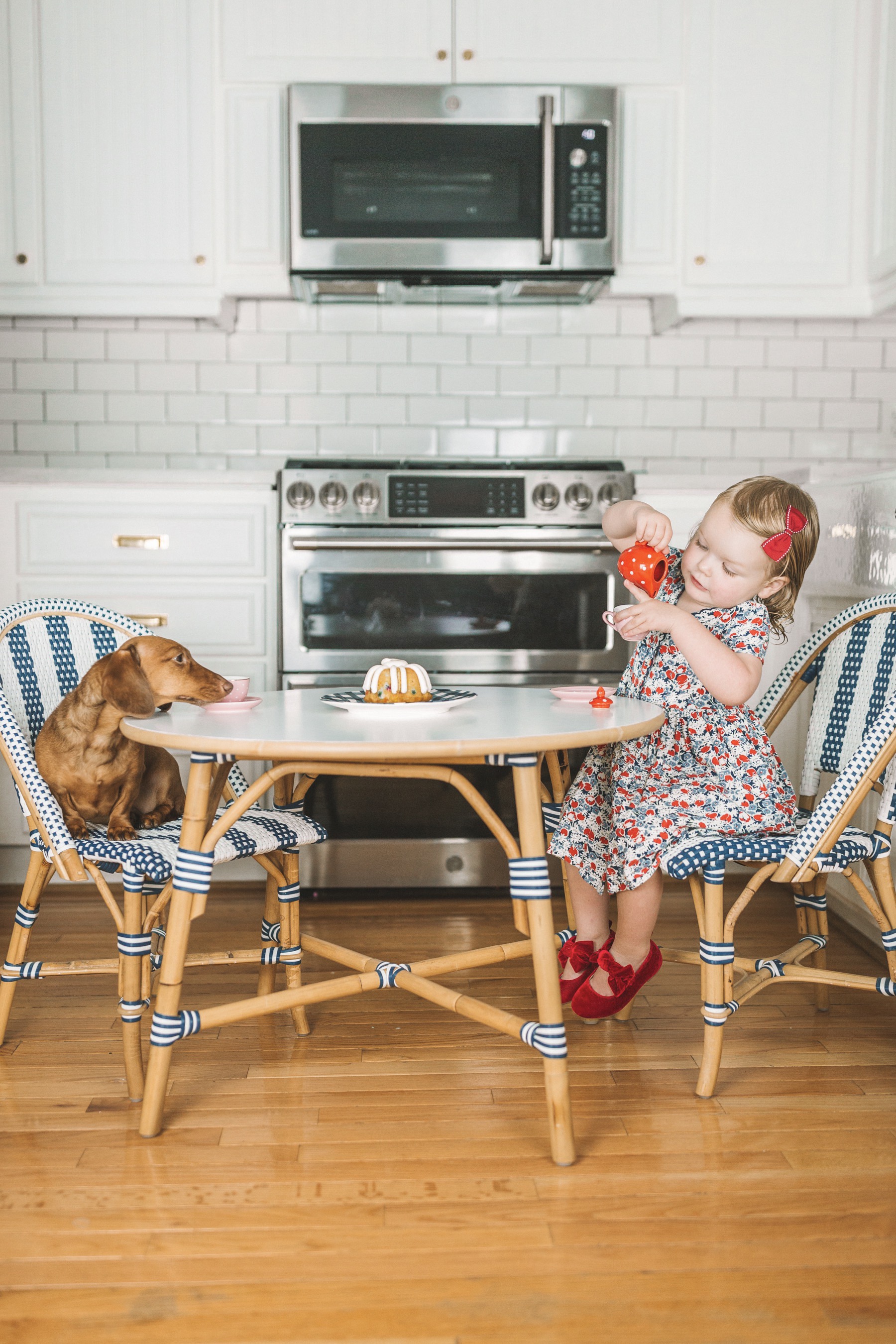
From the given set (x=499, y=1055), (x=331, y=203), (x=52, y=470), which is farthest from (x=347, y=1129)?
(x=331, y=203)

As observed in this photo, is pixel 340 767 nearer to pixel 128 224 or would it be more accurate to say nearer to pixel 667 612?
pixel 667 612

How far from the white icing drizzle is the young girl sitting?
1.09ft

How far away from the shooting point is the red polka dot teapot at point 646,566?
178 centimetres

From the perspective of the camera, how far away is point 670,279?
10.2 feet

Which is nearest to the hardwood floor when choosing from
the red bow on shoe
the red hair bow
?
the red bow on shoe

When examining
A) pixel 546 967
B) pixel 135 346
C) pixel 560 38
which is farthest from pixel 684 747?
pixel 135 346

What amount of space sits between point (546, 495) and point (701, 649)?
1265mm

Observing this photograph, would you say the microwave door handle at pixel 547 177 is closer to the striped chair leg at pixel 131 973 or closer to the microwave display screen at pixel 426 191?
the microwave display screen at pixel 426 191

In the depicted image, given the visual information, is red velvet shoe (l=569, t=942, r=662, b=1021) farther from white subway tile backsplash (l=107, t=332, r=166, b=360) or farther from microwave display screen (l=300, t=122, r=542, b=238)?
white subway tile backsplash (l=107, t=332, r=166, b=360)

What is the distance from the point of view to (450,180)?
2.94 metres

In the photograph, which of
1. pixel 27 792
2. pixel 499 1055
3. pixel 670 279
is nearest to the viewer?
pixel 27 792

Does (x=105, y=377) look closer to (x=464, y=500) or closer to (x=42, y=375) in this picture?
(x=42, y=375)

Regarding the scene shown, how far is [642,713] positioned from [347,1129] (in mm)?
769

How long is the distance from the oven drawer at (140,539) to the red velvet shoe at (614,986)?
151 centimetres
